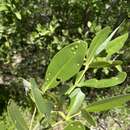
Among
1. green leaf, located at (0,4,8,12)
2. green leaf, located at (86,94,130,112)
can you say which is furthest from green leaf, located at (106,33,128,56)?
green leaf, located at (0,4,8,12)

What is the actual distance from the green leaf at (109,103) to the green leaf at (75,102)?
41 mm

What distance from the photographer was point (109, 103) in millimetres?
788

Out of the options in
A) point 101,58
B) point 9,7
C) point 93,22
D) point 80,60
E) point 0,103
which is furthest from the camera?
point 0,103

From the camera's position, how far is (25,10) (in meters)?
3.29

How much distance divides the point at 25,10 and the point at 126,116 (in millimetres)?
1423

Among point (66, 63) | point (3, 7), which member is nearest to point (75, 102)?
point (66, 63)

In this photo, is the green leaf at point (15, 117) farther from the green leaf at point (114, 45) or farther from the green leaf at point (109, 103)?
the green leaf at point (114, 45)

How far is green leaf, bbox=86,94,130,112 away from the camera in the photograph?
0.77 m

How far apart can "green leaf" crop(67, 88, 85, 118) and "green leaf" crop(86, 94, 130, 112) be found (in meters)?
0.04

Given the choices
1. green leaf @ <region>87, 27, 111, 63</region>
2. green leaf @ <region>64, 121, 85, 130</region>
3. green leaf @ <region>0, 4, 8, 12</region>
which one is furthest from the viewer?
green leaf @ <region>0, 4, 8, 12</region>

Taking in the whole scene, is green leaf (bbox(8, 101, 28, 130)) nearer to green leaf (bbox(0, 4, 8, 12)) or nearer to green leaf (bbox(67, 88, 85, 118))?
green leaf (bbox(67, 88, 85, 118))

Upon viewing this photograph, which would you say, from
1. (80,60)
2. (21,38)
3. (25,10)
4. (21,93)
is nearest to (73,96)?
(80,60)

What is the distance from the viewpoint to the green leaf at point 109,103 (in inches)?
30.4

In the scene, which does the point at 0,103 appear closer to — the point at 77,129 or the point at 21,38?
the point at 21,38
